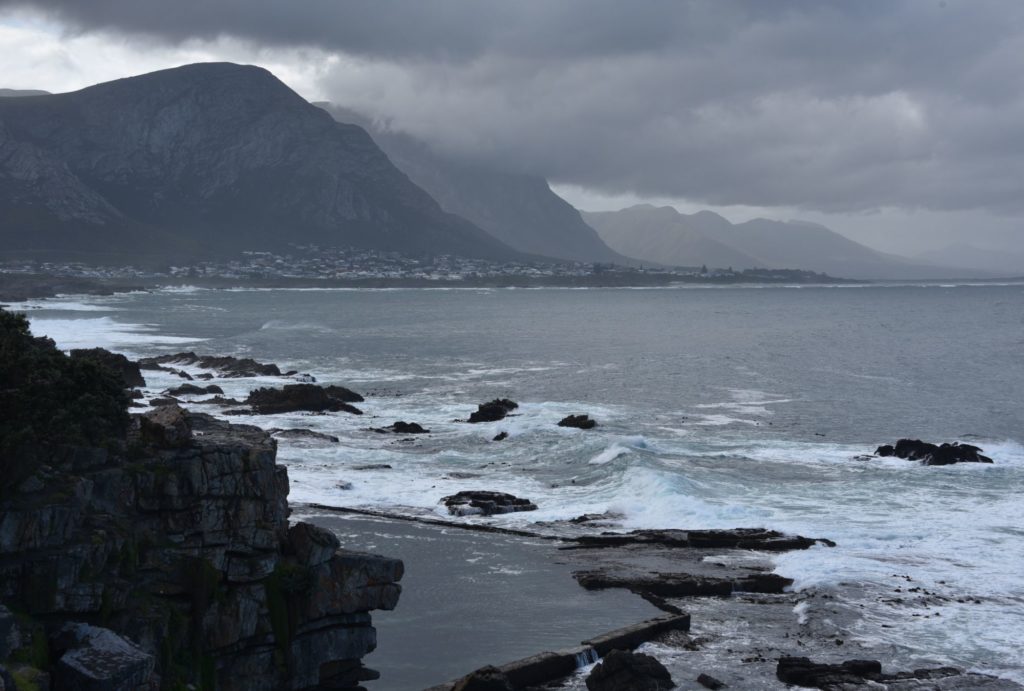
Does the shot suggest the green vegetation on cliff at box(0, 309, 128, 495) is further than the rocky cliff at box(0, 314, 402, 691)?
Yes

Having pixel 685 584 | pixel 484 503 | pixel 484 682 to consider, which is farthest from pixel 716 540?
pixel 484 682

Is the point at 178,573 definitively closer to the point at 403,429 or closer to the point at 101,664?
the point at 101,664

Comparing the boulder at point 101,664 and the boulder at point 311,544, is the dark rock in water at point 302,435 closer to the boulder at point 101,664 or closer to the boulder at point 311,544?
the boulder at point 311,544

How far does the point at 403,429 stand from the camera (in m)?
52.1

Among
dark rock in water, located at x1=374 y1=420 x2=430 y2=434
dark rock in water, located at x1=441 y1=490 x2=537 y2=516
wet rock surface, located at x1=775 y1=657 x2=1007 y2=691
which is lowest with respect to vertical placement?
wet rock surface, located at x1=775 y1=657 x2=1007 y2=691

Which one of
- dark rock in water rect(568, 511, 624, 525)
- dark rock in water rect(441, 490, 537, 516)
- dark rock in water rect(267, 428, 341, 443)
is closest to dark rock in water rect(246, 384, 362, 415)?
dark rock in water rect(267, 428, 341, 443)

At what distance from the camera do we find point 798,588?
28.4 meters

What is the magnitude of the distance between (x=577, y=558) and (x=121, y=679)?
16.8 m

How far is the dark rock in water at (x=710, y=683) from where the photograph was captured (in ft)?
72.1

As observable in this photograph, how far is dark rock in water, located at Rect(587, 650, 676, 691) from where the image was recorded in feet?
70.0

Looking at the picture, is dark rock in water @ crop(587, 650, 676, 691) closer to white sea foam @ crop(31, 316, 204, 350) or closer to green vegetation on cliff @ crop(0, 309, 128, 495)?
green vegetation on cliff @ crop(0, 309, 128, 495)

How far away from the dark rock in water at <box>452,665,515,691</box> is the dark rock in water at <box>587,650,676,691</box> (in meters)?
1.94

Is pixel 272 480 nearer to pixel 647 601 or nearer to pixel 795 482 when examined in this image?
pixel 647 601

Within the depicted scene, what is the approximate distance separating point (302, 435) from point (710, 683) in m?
30.2
